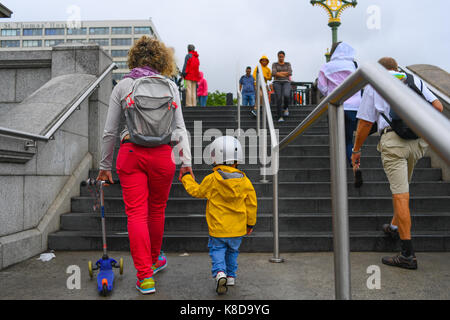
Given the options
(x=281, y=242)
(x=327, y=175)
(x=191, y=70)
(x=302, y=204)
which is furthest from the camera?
(x=191, y=70)

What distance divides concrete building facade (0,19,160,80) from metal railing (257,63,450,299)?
86.7m

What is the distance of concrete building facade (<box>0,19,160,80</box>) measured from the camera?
84.6 metres

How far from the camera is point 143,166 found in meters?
2.55

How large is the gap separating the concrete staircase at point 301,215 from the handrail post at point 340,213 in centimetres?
204

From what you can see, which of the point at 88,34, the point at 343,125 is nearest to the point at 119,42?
the point at 88,34

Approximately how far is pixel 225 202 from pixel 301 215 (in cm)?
168

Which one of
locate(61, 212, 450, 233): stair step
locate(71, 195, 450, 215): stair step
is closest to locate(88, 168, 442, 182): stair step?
locate(71, 195, 450, 215): stair step

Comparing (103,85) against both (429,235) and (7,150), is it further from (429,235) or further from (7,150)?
(429,235)

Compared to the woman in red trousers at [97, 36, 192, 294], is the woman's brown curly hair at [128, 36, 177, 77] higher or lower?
higher

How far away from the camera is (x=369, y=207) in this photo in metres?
4.22

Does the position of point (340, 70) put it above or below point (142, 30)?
below

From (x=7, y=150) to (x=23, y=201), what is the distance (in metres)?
0.58

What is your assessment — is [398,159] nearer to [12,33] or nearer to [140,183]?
[140,183]

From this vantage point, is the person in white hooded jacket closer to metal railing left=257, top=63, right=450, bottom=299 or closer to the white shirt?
the white shirt
